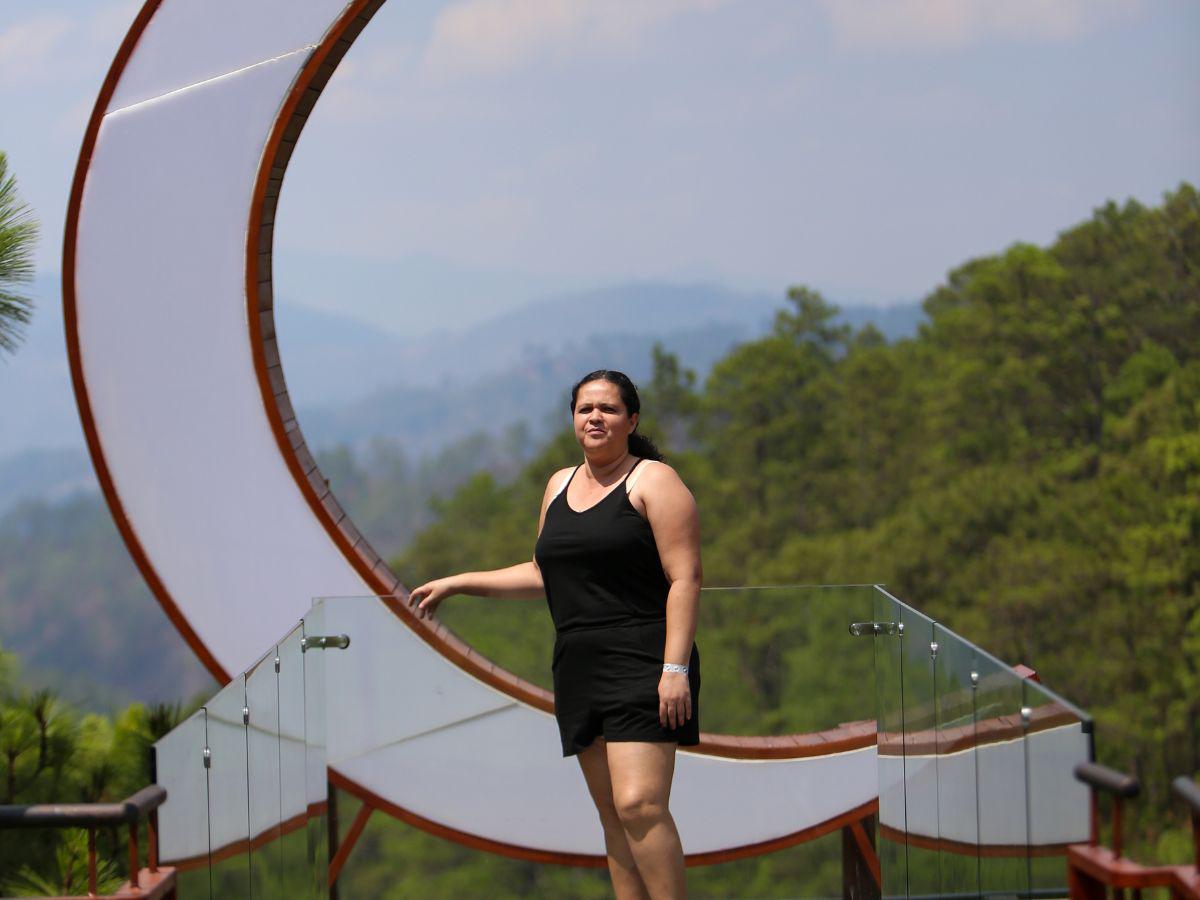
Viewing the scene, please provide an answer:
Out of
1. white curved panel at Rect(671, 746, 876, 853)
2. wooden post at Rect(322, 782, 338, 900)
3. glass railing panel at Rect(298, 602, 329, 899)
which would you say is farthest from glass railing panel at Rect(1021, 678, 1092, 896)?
wooden post at Rect(322, 782, 338, 900)

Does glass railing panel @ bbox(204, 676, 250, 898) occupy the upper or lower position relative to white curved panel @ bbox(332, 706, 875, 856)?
upper

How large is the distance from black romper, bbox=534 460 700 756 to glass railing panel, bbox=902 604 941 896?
534 mm

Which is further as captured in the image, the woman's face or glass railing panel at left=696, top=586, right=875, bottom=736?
glass railing panel at left=696, top=586, right=875, bottom=736

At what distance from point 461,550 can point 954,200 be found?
1193 cm

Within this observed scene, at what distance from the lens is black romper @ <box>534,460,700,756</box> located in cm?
287

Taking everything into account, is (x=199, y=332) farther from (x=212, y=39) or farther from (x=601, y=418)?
(x=601, y=418)

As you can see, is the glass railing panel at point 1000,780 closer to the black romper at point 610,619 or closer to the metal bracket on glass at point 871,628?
the black romper at point 610,619

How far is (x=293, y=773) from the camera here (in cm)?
347

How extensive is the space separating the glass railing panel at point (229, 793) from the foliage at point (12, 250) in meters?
2.32

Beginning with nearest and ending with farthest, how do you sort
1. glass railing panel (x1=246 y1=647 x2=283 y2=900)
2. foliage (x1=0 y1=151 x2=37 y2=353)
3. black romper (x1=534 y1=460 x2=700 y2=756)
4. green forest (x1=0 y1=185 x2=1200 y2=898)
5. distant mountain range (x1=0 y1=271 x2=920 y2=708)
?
black romper (x1=534 y1=460 x2=700 y2=756) < glass railing panel (x1=246 y1=647 x2=283 y2=900) < foliage (x1=0 y1=151 x2=37 y2=353) < green forest (x1=0 y1=185 x2=1200 y2=898) < distant mountain range (x1=0 y1=271 x2=920 y2=708)

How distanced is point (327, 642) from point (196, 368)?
912mm

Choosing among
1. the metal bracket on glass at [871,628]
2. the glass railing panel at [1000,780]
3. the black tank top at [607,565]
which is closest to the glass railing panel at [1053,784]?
the glass railing panel at [1000,780]

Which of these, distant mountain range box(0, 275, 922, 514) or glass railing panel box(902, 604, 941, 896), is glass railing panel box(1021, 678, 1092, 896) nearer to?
glass railing panel box(902, 604, 941, 896)

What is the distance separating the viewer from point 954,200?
3130 centimetres
